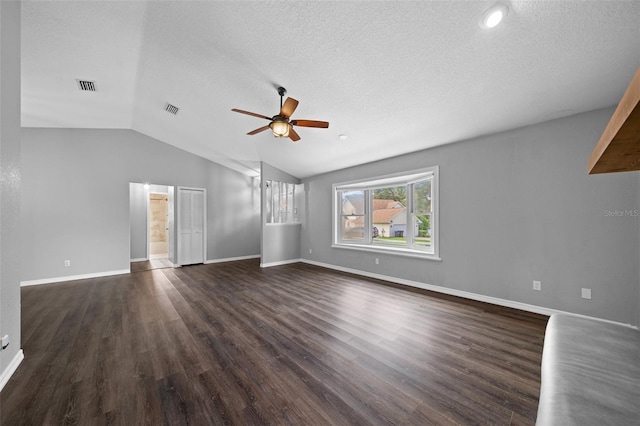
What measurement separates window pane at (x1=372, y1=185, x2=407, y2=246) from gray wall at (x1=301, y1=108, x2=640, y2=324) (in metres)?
0.88

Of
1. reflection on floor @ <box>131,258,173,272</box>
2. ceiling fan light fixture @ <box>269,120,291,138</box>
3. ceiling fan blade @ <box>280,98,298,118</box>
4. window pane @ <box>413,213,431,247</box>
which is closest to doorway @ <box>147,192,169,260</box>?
reflection on floor @ <box>131,258,173,272</box>

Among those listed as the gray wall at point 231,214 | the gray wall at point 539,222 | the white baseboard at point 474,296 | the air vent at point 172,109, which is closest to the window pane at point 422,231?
the gray wall at point 539,222

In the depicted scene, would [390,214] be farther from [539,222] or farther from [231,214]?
[231,214]

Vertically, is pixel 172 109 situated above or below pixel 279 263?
above

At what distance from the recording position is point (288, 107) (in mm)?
2766

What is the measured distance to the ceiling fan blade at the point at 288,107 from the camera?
8.77ft

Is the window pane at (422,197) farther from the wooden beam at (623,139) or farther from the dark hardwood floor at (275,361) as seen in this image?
the wooden beam at (623,139)

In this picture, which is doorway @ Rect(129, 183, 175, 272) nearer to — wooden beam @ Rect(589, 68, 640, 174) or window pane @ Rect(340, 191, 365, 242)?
window pane @ Rect(340, 191, 365, 242)

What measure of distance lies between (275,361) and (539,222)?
3.52 m

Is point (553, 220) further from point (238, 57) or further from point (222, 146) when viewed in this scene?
point (222, 146)

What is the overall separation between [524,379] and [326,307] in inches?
83.4

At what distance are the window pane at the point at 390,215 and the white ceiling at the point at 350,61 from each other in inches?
41.8

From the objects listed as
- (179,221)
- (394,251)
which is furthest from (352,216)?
(179,221)

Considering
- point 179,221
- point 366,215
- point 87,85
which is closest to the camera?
point 87,85
